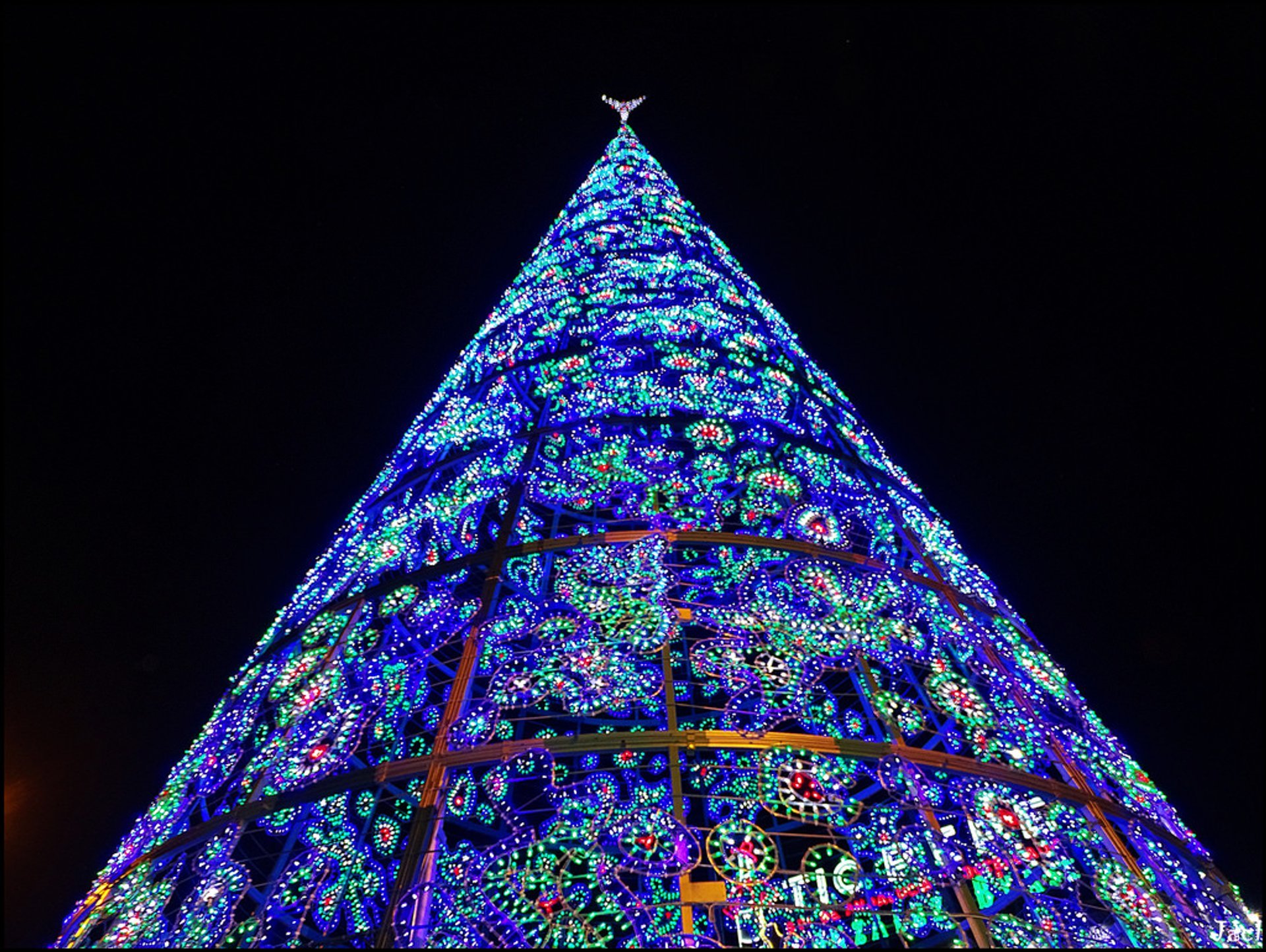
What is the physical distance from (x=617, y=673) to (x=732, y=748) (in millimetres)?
626

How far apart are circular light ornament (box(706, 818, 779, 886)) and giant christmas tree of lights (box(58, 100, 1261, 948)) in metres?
0.02

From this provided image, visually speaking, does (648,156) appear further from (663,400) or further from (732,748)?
(732,748)

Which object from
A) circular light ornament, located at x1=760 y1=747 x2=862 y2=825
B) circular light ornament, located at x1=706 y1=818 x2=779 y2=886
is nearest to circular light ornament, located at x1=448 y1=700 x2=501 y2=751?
circular light ornament, located at x1=706 y1=818 x2=779 y2=886

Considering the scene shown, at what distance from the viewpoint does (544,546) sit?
4.30 meters

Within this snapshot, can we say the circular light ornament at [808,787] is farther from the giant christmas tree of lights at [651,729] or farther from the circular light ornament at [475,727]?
the circular light ornament at [475,727]

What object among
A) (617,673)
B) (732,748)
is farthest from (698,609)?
(732,748)

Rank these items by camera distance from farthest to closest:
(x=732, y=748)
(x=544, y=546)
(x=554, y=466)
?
(x=554, y=466) < (x=544, y=546) < (x=732, y=748)

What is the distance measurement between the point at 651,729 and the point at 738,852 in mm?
630

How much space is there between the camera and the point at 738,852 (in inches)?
118

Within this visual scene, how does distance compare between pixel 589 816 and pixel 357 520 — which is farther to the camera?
pixel 357 520

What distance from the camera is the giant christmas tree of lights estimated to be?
9.98ft

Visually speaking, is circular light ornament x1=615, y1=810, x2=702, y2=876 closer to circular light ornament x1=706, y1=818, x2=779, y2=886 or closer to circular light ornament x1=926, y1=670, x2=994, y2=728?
circular light ornament x1=706, y1=818, x2=779, y2=886

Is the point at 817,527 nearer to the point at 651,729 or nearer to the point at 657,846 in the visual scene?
the point at 651,729

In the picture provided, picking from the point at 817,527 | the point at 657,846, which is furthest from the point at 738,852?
the point at 817,527
